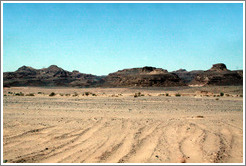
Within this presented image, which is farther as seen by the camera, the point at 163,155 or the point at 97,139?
the point at 97,139

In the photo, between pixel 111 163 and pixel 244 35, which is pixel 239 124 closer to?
pixel 244 35

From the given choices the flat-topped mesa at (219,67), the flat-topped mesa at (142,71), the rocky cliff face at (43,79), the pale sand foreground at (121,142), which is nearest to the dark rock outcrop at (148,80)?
the flat-topped mesa at (142,71)

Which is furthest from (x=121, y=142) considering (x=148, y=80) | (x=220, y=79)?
(x=220, y=79)

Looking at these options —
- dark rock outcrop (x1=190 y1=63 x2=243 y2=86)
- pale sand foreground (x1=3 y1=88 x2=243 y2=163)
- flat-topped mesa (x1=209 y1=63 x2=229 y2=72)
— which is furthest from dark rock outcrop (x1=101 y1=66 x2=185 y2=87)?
pale sand foreground (x1=3 y1=88 x2=243 y2=163)

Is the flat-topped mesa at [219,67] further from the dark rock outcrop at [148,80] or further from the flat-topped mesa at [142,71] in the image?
the dark rock outcrop at [148,80]

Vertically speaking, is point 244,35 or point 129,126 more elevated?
point 244,35

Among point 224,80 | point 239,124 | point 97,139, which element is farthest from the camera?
point 224,80

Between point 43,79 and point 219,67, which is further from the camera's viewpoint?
point 43,79

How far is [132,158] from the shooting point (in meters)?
6.22

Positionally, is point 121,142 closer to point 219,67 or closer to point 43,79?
point 219,67

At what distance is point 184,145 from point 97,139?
8.42 ft

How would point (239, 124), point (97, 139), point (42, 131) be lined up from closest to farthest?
Answer: point (97, 139) < point (42, 131) < point (239, 124)

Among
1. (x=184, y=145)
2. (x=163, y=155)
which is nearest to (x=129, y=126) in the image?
(x=184, y=145)

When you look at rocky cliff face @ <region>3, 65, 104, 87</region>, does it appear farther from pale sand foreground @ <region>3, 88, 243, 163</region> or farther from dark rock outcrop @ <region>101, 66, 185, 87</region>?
pale sand foreground @ <region>3, 88, 243, 163</region>
